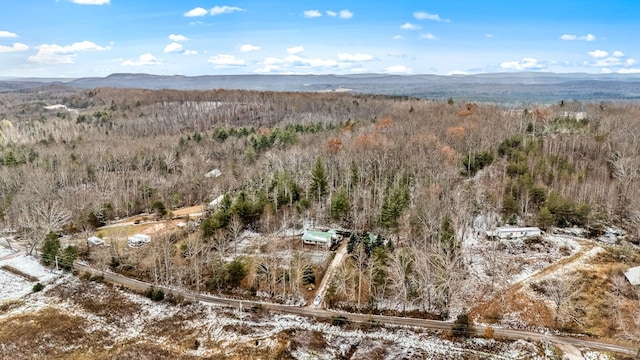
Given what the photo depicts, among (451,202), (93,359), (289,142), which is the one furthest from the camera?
(289,142)

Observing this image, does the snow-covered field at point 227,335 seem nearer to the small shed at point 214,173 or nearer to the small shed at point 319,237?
→ the small shed at point 319,237

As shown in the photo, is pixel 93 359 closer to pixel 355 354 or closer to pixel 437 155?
pixel 355 354

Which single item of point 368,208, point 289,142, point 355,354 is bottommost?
point 355,354

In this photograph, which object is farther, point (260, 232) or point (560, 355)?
point (260, 232)

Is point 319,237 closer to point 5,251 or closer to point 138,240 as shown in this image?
point 138,240

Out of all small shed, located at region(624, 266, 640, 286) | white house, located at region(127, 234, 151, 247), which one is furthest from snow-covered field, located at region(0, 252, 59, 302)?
small shed, located at region(624, 266, 640, 286)

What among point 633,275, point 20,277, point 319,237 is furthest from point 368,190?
point 20,277

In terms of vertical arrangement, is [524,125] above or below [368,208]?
above

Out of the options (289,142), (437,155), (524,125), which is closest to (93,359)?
(437,155)

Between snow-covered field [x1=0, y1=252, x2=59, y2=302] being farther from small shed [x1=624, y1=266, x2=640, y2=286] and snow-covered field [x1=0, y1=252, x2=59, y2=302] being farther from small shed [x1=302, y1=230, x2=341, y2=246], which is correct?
small shed [x1=624, y1=266, x2=640, y2=286]
